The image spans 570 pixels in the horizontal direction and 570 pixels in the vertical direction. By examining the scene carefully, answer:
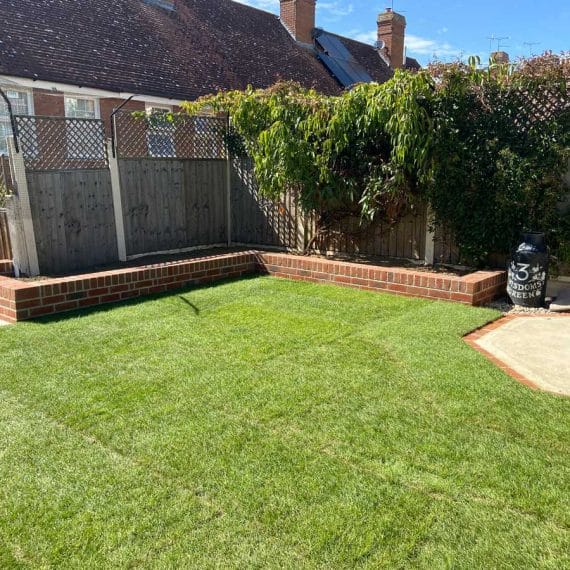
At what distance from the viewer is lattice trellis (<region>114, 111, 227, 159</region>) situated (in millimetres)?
8039

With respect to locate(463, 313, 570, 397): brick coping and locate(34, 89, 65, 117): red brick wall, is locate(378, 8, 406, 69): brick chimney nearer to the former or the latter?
locate(34, 89, 65, 117): red brick wall

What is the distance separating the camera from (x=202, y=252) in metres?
9.05

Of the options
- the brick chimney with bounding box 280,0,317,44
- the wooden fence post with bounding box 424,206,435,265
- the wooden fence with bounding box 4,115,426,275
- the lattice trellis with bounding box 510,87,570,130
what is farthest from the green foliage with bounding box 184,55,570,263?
the brick chimney with bounding box 280,0,317,44

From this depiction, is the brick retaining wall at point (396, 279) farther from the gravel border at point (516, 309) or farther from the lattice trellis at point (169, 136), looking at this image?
the lattice trellis at point (169, 136)

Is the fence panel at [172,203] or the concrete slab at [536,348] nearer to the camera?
the concrete slab at [536,348]

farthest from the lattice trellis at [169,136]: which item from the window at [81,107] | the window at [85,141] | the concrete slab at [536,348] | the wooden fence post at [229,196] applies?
the window at [81,107]

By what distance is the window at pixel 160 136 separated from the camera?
848 centimetres

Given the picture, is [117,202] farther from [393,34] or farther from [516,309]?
[393,34]

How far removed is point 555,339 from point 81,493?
4268 mm

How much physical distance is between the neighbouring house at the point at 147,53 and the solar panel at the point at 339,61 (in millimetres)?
67

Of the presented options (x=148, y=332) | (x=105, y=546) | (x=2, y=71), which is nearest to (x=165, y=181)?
(x=148, y=332)

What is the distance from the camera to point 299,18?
21.9 m

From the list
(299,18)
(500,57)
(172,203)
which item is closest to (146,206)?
(172,203)

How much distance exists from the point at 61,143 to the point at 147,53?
31.2ft
